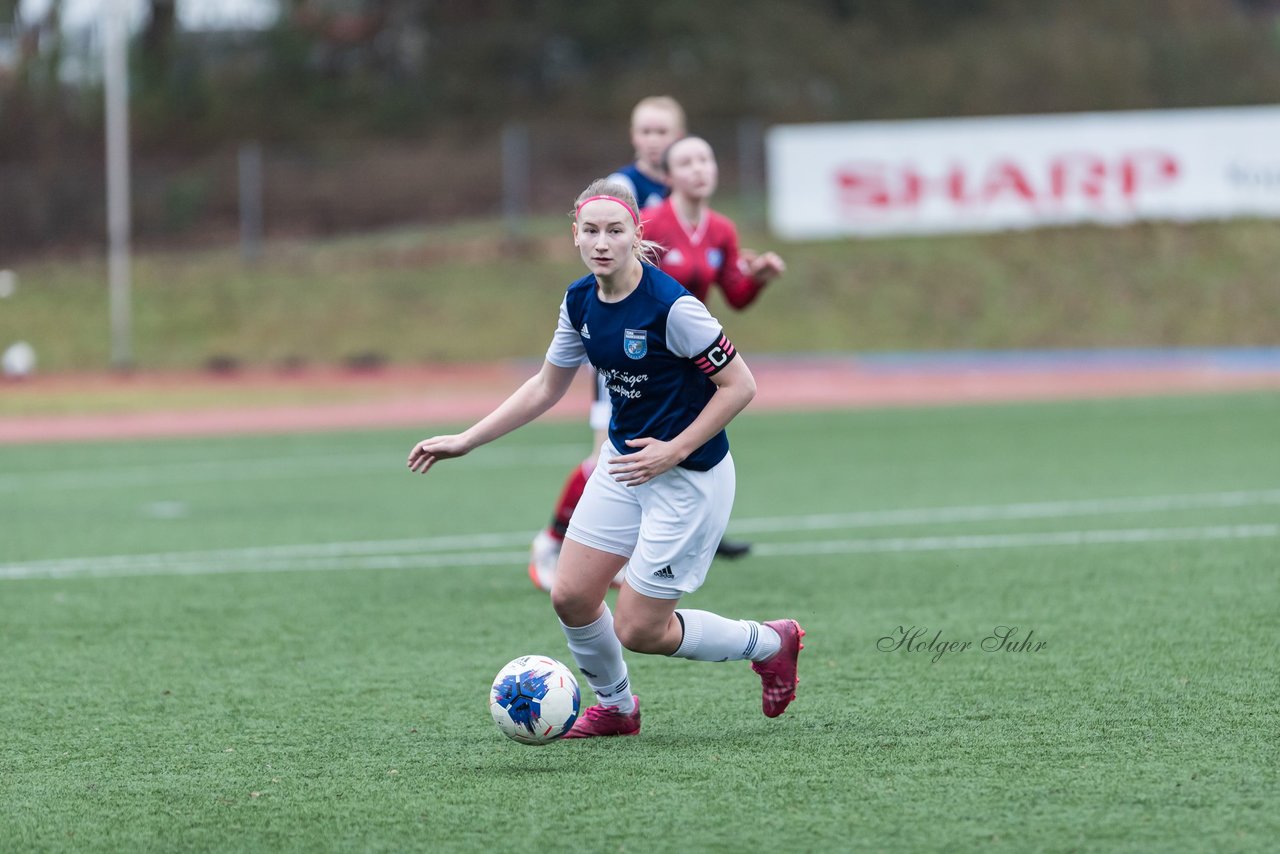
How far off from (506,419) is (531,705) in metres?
0.95

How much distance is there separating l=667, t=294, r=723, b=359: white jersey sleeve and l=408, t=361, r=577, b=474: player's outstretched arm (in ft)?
1.60

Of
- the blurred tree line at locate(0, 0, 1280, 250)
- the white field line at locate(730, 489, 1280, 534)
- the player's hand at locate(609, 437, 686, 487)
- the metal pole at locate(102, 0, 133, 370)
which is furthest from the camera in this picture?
the blurred tree line at locate(0, 0, 1280, 250)

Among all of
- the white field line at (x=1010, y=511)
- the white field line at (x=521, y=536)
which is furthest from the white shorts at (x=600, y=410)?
the white field line at (x=1010, y=511)

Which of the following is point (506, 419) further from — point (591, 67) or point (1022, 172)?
point (591, 67)

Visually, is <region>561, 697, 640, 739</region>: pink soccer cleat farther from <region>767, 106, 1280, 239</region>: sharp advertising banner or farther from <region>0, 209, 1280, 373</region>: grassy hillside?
<region>767, 106, 1280, 239</region>: sharp advertising banner

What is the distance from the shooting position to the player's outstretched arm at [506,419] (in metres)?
5.65

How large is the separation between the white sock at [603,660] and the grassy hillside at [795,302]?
64.9 feet

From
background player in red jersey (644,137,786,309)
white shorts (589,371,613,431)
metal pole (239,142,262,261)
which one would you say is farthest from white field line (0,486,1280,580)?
metal pole (239,142,262,261)

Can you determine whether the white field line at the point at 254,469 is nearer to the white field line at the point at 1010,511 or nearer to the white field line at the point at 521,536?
the white field line at the point at 521,536

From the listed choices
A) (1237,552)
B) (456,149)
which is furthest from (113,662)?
(456,149)

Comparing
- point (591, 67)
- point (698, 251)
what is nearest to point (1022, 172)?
point (591, 67)

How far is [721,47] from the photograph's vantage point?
36.5 meters

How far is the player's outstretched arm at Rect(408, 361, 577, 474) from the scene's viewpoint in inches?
222

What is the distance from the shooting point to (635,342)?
5.42 m
